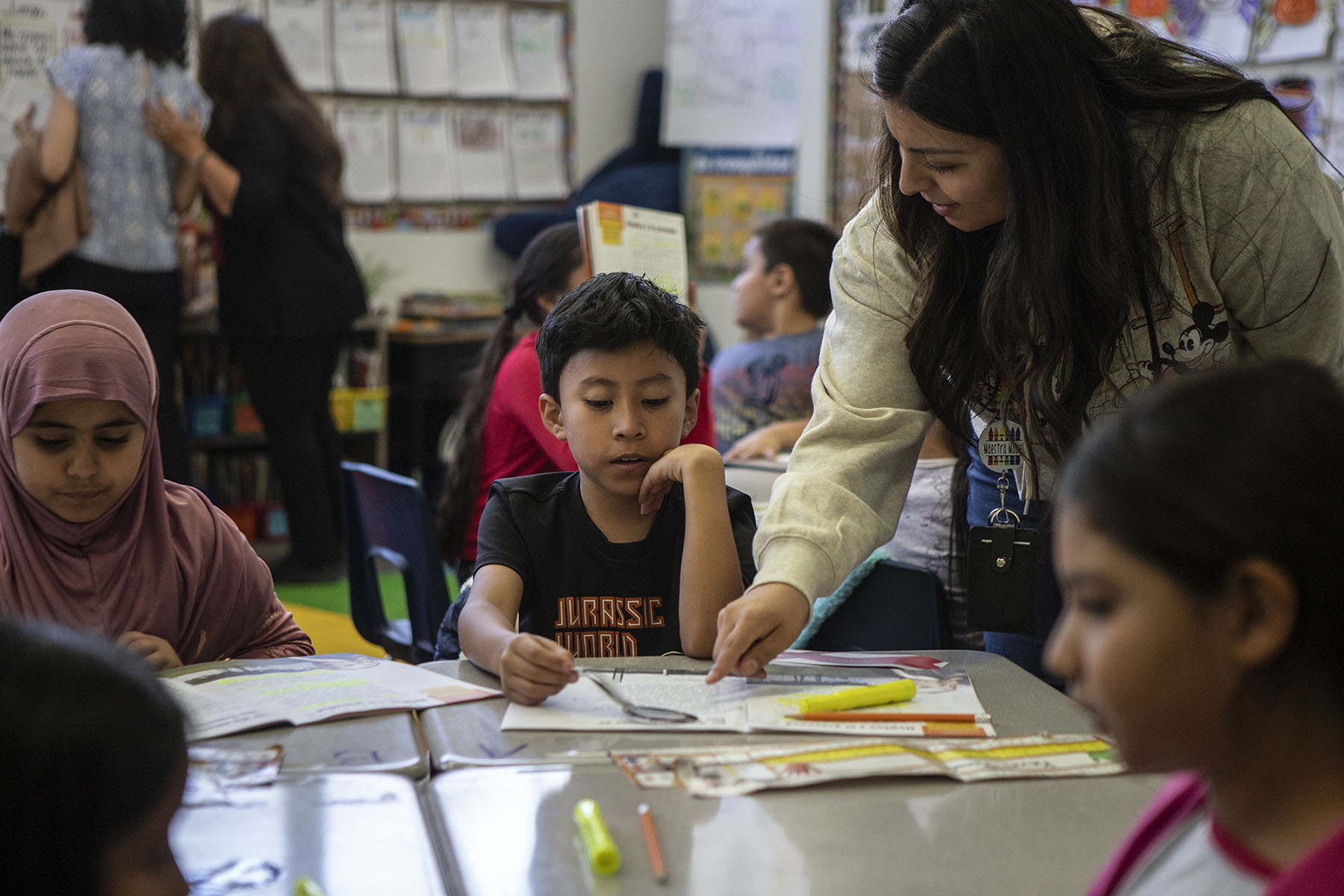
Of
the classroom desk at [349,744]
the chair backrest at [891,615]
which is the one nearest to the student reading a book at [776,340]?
the chair backrest at [891,615]

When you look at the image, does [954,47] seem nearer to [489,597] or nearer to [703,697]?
[703,697]

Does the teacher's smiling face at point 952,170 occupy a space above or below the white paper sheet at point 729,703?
above

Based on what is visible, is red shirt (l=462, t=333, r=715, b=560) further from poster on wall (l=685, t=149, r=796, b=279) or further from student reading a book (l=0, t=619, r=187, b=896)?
poster on wall (l=685, t=149, r=796, b=279)

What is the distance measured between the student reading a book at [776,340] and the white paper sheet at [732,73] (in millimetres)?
1801

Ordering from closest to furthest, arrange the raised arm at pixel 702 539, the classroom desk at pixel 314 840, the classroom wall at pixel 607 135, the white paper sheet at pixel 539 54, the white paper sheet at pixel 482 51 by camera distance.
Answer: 1. the classroom desk at pixel 314 840
2. the raised arm at pixel 702 539
3. the classroom wall at pixel 607 135
4. the white paper sheet at pixel 482 51
5. the white paper sheet at pixel 539 54

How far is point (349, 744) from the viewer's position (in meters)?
1.07

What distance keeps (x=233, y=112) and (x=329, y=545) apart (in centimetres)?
139

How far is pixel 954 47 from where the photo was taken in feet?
4.02

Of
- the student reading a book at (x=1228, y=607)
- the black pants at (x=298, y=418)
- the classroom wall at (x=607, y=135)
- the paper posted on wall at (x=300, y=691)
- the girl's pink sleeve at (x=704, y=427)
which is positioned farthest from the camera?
the classroom wall at (x=607, y=135)

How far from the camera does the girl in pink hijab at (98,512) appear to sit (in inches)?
60.2

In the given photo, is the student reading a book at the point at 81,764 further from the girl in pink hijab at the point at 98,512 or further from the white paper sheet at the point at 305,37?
the white paper sheet at the point at 305,37

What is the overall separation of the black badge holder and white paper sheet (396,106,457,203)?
4482 millimetres

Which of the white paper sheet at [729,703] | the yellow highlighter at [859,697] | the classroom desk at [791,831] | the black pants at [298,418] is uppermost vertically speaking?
the classroom desk at [791,831]

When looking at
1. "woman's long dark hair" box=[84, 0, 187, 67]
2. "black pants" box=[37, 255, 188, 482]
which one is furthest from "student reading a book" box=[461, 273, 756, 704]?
"woman's long dark hair" box=[84, 0, 187, 67]
